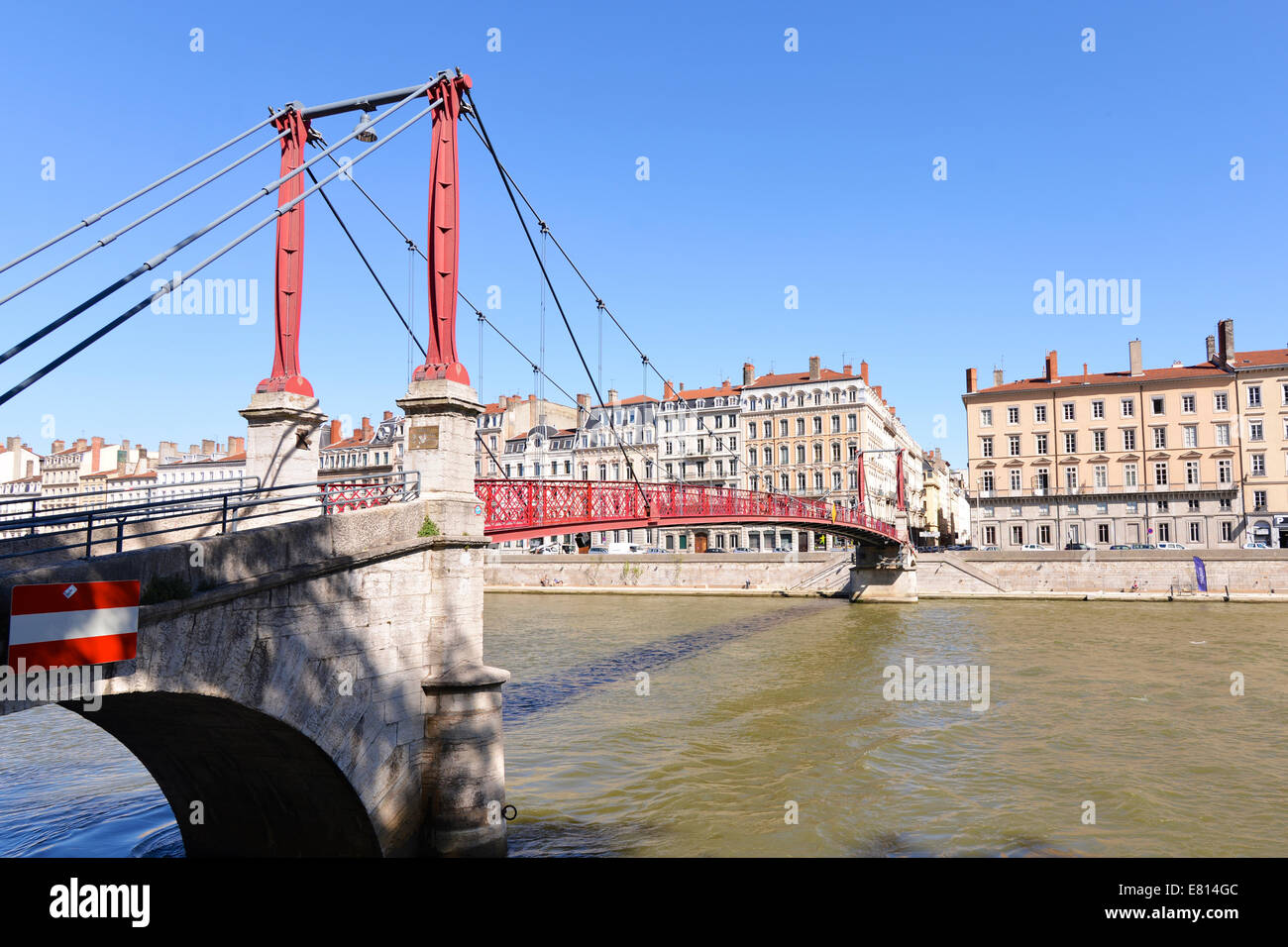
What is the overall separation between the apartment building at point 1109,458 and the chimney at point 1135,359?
8cm

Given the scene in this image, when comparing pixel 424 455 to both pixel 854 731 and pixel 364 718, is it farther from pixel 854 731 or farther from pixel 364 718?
pixel 854 731

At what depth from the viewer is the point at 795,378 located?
73938 mm

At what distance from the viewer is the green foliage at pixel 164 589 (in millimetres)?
6453

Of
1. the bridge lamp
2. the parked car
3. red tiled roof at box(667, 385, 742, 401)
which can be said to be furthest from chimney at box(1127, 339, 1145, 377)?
the bridge lamp

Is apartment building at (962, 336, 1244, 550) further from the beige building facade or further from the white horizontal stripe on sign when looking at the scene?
the white horizontal stripe on sign

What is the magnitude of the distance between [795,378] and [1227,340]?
3240 centimetres

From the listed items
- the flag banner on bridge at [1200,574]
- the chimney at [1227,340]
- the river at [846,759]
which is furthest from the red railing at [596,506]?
the chimney at [1227,340]

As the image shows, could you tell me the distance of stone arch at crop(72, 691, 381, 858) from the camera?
7715 mm

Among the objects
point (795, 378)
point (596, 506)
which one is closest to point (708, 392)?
point (795, 378)

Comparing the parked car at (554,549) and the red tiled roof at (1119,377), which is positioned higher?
the red tiled roof at (1119,377)

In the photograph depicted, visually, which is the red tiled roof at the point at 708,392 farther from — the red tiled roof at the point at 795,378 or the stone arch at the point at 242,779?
the stone arch at the point at 242,779

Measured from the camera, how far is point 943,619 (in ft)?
131

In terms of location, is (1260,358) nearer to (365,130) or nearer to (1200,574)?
(1200,574)

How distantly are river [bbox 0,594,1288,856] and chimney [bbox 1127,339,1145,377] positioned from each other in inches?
1572
